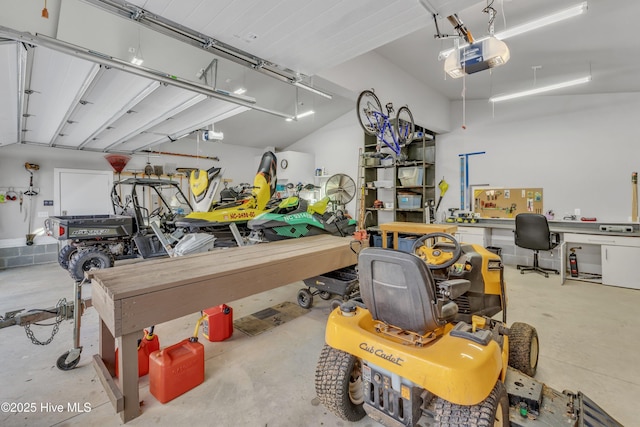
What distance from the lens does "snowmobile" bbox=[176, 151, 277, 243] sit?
4.14m

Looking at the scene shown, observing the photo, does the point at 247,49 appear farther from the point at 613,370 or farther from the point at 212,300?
the point at 613,370

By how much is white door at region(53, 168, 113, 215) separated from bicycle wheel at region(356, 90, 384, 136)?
6.88 m

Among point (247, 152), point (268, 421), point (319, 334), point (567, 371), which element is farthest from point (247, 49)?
point (247, 152)

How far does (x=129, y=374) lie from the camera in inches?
68.4

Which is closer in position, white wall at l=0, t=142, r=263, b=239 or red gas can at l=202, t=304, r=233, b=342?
red gas can at l=202, t=304, r=233, b=342

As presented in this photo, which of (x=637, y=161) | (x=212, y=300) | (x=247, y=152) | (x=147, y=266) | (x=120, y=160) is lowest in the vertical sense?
(x=212, y=300)

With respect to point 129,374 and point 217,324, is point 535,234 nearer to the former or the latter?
point 217,324

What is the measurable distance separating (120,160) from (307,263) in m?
7.06

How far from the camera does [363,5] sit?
2.31 m

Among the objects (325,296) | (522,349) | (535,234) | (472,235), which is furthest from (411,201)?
(522,349)

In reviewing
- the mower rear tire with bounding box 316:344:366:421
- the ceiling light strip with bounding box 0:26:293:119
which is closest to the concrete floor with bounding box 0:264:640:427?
the mower rear tire with bounding box 316:344:366:421

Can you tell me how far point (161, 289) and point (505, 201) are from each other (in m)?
6.62

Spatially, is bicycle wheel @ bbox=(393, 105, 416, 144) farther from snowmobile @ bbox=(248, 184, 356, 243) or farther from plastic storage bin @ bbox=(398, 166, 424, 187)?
snowmobile @ bbox=(248, 184, 356, 243)

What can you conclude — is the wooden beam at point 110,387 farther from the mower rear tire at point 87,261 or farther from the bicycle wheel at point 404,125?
the bicycle wheel at point 404,125
